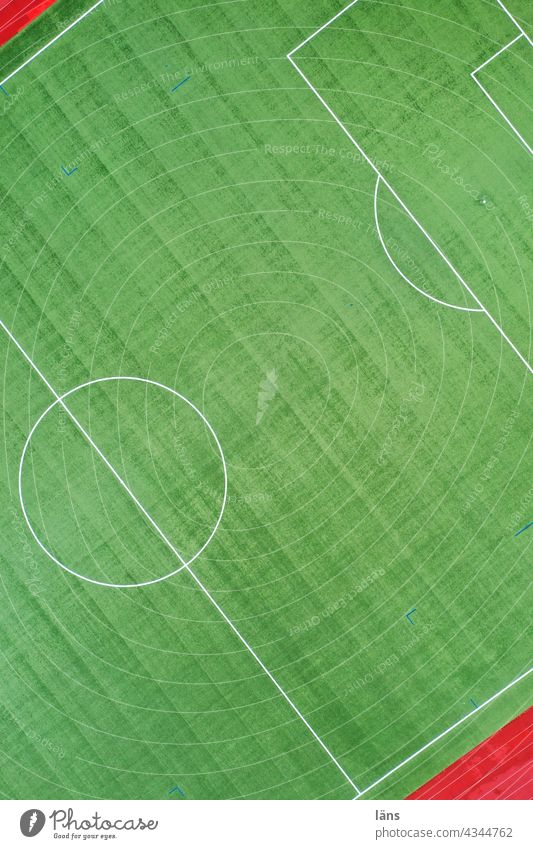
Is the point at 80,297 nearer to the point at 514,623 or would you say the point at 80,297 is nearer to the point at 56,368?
the point at 56,368

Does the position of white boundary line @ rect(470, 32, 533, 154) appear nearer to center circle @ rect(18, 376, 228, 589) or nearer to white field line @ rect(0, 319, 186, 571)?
center circle @ rect(18, 376, 228, 589)

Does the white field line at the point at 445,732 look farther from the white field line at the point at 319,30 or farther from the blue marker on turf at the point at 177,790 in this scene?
the white field line at the point at 319,30

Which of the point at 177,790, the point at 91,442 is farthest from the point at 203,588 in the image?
the point at 177,790

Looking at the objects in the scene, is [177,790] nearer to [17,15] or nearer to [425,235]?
[425,235]

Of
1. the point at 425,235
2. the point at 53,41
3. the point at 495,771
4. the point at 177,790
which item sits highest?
the point at 53,41

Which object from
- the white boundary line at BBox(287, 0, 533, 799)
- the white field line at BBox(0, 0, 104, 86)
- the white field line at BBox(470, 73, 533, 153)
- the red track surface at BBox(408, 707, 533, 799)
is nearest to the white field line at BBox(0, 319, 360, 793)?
the white boundary line at BBox(287, 0, 533, 799)

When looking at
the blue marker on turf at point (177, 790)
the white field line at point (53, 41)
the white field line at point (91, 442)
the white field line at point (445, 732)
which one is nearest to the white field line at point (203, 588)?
the white field line at point (91, 442)
